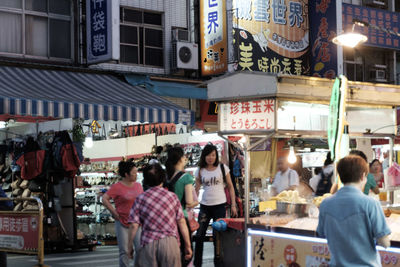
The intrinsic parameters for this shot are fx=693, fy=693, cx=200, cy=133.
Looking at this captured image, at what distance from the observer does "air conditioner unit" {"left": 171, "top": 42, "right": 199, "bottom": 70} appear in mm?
18125

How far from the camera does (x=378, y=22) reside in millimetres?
23734

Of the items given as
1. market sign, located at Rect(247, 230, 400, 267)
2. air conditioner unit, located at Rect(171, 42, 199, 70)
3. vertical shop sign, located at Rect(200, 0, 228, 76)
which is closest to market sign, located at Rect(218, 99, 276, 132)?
market sign, located at Rect(247, 230, 400, 267)

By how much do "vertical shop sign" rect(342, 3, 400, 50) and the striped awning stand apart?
30.7 feet

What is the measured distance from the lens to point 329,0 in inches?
800

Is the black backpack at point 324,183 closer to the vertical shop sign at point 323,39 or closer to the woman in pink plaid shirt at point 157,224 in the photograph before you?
the woman in pink plaid shirt at point 157,224

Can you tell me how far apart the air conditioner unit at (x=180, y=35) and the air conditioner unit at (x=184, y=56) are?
0.18 m

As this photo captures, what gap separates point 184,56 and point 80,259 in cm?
651

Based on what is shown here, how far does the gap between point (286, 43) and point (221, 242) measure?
10993mm

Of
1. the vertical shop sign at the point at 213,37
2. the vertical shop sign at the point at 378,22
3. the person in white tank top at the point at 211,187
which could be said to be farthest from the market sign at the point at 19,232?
the vertical shop sign at the point at 378,22

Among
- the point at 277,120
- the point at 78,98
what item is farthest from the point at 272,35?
the point at 277,120

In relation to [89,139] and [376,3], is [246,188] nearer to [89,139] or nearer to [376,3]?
[89,139]

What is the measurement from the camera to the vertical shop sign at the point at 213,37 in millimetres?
17828

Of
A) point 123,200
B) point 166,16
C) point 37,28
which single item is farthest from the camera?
point 166,16

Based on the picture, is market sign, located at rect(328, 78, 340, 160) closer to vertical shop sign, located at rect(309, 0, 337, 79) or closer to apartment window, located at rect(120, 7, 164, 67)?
apartment window, located at rect(120, 7, 164, 67)
